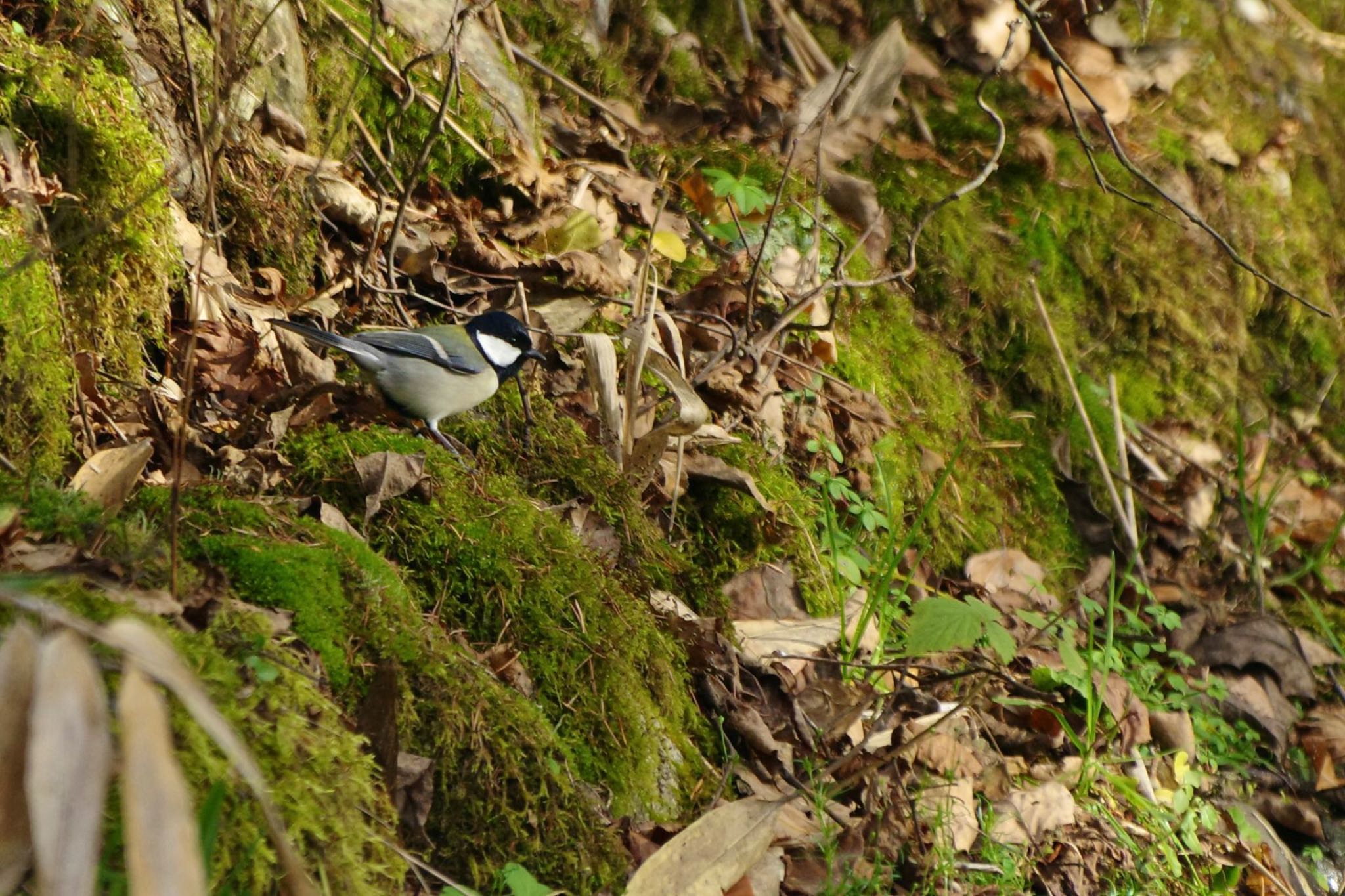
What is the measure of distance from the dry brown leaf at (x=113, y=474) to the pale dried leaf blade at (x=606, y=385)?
140cm

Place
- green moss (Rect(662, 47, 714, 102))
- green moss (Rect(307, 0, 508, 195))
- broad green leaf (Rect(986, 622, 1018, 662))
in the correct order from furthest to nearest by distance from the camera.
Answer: green moss (Rect(662, 47, 714, 102)) < green moss (Rect(307, 0, 508, 195)) < broad green leaf (Rect(986, 622, 1018, 662))

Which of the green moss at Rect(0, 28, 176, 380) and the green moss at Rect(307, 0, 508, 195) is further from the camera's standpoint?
the green moss at Rect(307, 0, 508, 195)

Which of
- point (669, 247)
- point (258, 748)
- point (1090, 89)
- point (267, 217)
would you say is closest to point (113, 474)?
point (258, 748)

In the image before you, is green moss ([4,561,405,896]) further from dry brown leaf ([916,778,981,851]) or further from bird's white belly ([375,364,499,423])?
dry brown leaf ([916,778,981,851])

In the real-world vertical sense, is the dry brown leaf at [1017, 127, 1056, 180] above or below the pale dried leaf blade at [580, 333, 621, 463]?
above

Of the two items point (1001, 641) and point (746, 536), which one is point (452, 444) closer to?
point (746, 536)

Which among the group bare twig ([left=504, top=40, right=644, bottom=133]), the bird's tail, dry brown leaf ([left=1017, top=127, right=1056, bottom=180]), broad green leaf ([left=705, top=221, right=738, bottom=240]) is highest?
dry brown leaf ([left=1017, top=127, right=1056, bottom=180])

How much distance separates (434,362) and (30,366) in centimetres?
103

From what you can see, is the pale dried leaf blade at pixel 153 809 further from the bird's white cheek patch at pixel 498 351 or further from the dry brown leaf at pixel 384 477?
the bird's white cheek patch at pixel 498 351

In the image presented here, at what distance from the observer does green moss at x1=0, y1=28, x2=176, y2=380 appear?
294cm

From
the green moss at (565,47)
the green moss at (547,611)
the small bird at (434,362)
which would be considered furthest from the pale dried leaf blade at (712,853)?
the green moss at (565,47)

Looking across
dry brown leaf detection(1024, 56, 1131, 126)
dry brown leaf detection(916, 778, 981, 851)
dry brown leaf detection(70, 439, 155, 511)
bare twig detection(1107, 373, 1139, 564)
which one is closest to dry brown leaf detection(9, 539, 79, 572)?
dry brown leaf detection(70, 439, 155, 511)

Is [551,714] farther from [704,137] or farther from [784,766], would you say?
[704,137]

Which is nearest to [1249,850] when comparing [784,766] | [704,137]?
[784,766]
